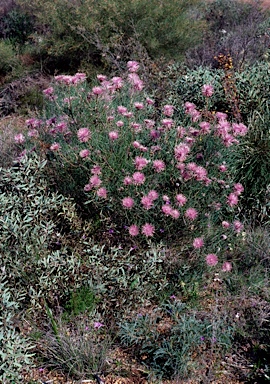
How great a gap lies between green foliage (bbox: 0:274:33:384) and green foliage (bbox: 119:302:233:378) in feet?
1.76

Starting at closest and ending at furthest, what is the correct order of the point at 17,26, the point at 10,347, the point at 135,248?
the point at 10,347 < the point at 135,248 < the point at 17,26

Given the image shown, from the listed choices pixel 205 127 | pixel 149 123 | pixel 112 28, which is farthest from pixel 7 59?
pixel 205 127

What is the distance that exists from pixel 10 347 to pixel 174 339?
868mm

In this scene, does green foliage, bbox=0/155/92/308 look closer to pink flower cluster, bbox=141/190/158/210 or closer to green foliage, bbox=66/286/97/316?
green foliage, bbox=66/286/97/316

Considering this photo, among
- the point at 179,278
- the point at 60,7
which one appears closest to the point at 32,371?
the point at 179,278

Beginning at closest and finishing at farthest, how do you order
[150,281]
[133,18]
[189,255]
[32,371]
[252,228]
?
[32,371] < [150,281] < [189,255] < [252,228] < [133,18]

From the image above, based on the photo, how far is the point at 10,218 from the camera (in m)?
2.77

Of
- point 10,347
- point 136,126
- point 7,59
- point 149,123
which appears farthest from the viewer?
point 7,59

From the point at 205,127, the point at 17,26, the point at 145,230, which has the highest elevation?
the point at 205,127

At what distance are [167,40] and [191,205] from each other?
14.0 ft

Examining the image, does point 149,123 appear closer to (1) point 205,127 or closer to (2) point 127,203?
(1) point 205,127

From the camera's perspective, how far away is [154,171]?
2.82 meters

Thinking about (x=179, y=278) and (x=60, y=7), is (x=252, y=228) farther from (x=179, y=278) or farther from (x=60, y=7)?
(x=60, y=7)

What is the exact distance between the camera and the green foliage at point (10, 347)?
2176 millimetres
